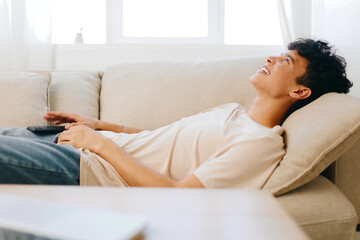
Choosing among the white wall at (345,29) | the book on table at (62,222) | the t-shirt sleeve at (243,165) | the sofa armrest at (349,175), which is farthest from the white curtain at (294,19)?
the book on table at (62,222)

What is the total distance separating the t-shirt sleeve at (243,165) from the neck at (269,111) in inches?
11.8

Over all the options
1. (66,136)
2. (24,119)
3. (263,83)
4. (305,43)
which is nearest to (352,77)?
(305,43)

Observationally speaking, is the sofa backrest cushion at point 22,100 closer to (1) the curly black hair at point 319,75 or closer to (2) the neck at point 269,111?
(2) the neck at point 269,111

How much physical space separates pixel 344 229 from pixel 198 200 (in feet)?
2.05

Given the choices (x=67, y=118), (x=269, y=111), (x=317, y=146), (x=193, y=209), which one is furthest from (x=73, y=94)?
(x=193, y=209)

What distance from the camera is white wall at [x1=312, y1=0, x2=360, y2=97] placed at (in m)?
1.89

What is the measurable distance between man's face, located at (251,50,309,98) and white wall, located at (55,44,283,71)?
825 millimetres

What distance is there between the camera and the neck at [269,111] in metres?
1.28

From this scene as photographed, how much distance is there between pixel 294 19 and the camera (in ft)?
6.64

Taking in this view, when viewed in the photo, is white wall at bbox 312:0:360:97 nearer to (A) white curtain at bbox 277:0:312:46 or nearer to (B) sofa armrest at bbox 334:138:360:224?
(A) white curtain at bbox 277:0:312:46

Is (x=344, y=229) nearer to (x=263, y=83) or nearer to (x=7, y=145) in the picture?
(x=263, y=83)

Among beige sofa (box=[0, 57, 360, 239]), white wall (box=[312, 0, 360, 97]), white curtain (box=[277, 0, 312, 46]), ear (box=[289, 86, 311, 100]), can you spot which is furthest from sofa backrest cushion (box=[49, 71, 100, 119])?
white wall (box=[312, 0, 360, 97])

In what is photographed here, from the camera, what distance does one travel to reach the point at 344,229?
0.87 m

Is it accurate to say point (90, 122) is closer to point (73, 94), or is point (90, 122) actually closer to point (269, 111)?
point (73, 94)
